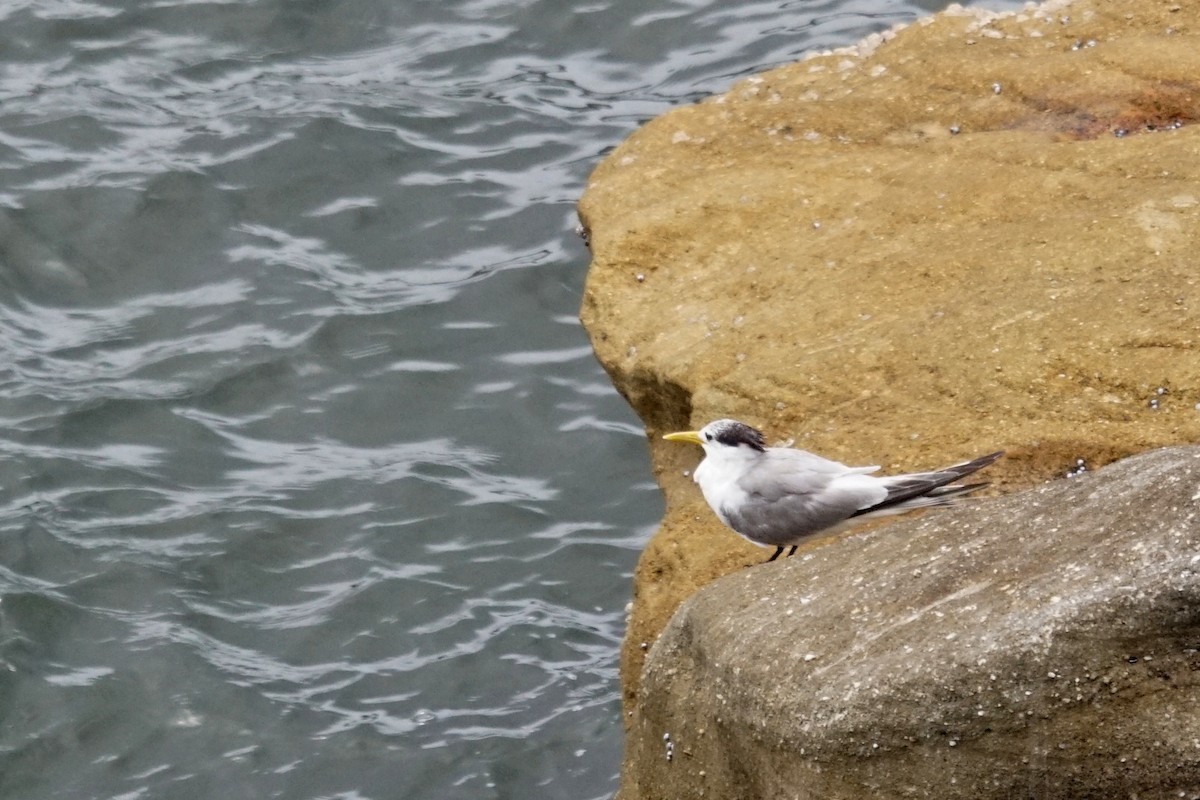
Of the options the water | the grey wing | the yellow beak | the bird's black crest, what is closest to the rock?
the grey wing

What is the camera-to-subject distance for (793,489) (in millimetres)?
5504

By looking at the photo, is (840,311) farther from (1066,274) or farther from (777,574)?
(777,574)

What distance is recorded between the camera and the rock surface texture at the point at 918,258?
5.78 meters

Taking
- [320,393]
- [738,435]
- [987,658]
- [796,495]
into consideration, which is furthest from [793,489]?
[320,393]

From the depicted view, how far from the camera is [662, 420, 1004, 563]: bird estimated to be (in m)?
5.25

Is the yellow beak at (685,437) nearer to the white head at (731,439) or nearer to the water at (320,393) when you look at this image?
the white head at (731,439)

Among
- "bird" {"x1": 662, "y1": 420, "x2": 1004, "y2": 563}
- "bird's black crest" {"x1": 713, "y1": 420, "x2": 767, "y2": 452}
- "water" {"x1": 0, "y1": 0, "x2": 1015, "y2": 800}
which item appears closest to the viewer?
"bird" {"x1": 662, "y1": 420, "x2": 1004, "y2": 563}

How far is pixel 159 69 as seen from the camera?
44.1ft

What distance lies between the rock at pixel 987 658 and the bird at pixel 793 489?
14.6 inches

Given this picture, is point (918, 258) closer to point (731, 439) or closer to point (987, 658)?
point (731, 439)

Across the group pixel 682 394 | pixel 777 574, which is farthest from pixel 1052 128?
pixel 777 574

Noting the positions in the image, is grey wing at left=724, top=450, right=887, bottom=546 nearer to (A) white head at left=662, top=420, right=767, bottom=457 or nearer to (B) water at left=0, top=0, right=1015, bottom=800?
(A) white head at left=662, top=420, right=767, bottom=457

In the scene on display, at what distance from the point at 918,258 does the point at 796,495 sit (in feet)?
5.28

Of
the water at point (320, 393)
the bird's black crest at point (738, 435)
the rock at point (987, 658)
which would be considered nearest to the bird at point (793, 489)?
the bird's black crest at point (738, 435)
